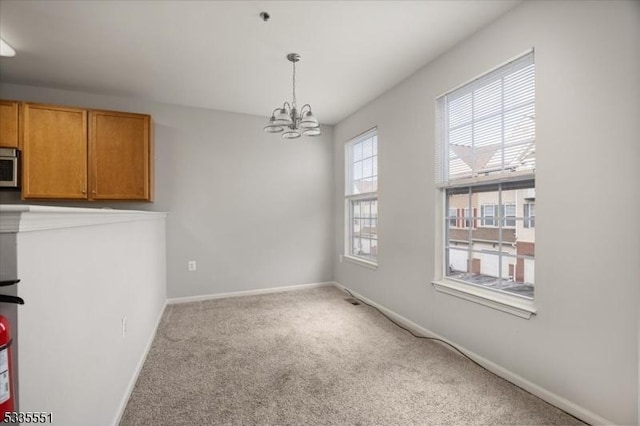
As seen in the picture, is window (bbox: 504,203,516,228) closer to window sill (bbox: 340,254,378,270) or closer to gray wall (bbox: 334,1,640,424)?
gray wall (bbox: 334,1,640,424)

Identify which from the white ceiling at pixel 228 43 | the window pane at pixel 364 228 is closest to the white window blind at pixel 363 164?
the window pane at pixel 364 228

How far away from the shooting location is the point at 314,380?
2068mm

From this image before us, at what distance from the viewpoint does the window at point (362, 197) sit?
382 centimetres

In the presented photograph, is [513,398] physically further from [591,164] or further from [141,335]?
[141,335]

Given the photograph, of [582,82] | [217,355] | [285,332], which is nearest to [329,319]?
[285,332]

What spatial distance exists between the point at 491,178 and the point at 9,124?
14.2 ft

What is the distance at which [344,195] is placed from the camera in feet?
14.5

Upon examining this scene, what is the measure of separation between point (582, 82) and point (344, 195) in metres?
3.00

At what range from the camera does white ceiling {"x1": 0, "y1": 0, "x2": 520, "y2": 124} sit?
2.04 metres

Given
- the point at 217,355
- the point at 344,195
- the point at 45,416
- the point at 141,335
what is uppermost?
the point at 344,195

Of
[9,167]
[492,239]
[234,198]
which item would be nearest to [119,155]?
[9,167]

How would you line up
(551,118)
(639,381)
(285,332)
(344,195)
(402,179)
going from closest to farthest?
(639,381)
(551,118)
(285,332)
(402,179)
(344,195)

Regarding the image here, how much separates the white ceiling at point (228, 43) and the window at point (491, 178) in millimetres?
511

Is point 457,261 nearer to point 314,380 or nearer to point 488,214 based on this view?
point 488,214
